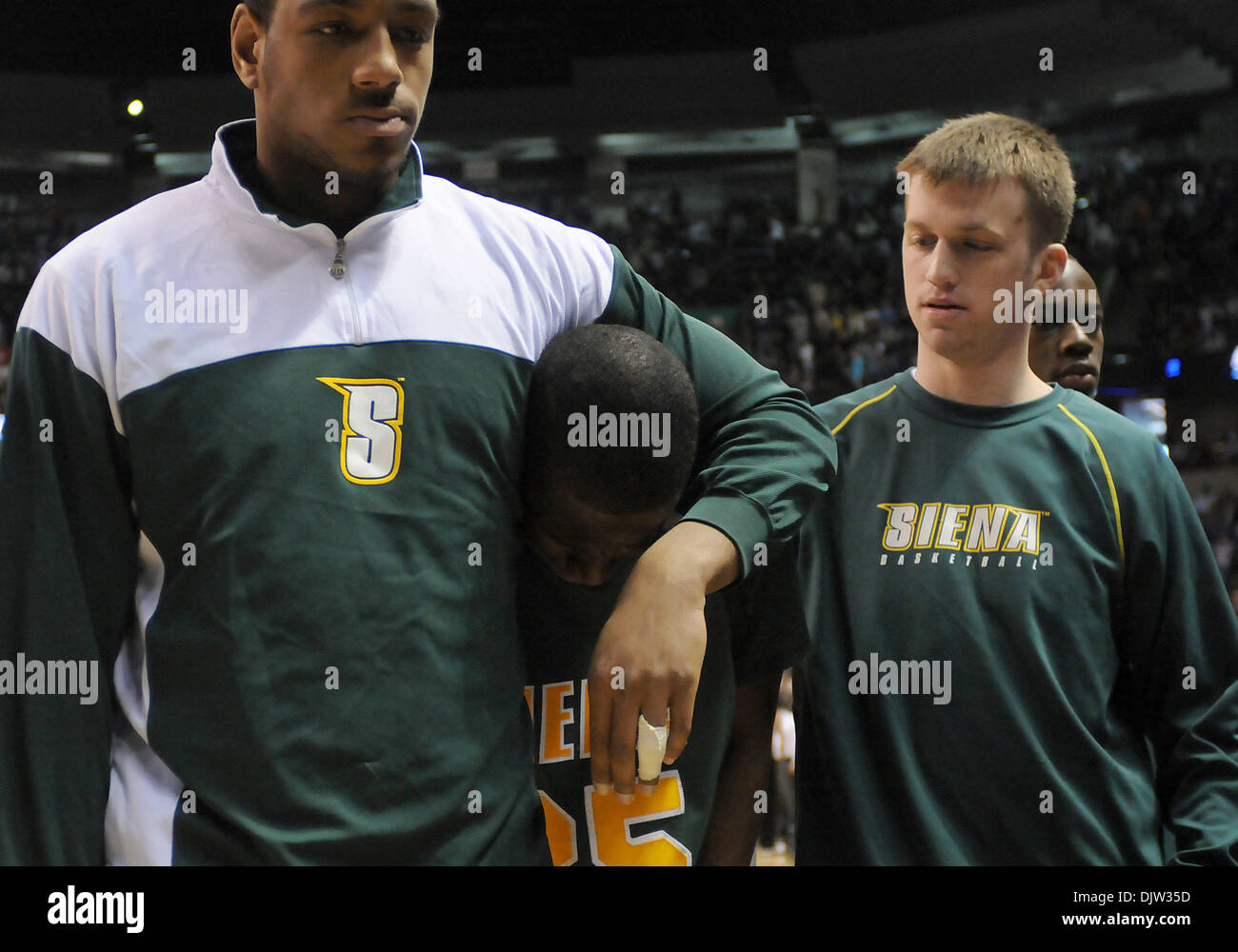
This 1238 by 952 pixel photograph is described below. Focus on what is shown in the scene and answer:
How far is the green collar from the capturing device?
3.71ft

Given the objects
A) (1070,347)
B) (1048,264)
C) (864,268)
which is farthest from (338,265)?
(864,268)

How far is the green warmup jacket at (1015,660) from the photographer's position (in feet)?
4.39

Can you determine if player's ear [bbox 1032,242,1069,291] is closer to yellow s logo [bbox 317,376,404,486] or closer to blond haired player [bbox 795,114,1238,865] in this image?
blond haired player [bbox 795,114,1238,865]

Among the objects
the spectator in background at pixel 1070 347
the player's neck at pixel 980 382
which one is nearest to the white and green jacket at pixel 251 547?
the player's neck at pixel 980 382

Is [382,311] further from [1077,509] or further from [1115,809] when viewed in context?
[1115,809]

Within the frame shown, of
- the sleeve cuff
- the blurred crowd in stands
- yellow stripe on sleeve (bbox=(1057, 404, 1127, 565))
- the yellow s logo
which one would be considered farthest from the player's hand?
the blurred crowd in stands

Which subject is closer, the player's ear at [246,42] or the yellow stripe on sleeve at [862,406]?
the player's ear at [246,42]

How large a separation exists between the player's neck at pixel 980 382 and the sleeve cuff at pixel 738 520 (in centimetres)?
41

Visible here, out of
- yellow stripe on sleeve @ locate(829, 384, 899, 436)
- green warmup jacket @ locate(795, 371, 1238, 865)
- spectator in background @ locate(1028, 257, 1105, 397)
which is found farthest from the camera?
spectator in background @ locate(1028, 257, 1105, 397)

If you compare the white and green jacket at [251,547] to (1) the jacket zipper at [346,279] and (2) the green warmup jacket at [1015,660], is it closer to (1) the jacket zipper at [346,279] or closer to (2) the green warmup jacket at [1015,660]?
(1) the jacket zipper at [346,279]

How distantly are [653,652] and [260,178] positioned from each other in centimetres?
58

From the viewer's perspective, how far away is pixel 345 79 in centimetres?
110

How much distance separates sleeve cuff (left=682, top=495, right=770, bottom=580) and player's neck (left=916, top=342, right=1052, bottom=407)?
41 cm

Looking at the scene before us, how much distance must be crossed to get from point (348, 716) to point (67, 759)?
0.25 metres
